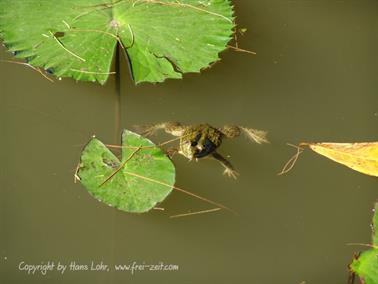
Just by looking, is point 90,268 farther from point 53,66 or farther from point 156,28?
point 156,28

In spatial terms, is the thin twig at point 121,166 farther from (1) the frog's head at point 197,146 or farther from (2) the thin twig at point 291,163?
(2) the thin twig at point 291,163

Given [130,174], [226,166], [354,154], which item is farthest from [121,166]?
[354,154]

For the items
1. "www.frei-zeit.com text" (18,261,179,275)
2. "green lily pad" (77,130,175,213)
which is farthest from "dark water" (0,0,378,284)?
"green lily pad" (77,130,175,213)

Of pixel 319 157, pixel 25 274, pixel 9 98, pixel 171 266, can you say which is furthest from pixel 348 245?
pixel 9 98

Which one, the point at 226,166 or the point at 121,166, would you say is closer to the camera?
the point at 121,166

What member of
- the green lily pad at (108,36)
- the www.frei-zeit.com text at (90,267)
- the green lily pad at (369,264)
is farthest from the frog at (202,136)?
the green lily pad at (369,264)

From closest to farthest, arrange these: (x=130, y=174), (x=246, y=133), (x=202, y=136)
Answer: (x=130, y=174), (x=202, y=136), (x=246, y=133)

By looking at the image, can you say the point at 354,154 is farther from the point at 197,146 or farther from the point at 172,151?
the point at 172,151
